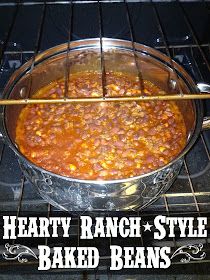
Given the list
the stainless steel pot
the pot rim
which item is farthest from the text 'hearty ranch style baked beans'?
the pot rim

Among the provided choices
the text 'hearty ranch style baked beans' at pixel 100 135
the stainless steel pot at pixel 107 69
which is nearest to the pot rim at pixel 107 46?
the stainless steel pot at pixel 107 69

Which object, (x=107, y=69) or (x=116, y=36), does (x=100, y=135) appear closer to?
(x=107, y=69)

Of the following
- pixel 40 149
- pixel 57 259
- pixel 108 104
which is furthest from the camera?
pixel 108 104

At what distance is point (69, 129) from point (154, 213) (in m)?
0.53

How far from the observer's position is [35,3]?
→ 5.76 ft

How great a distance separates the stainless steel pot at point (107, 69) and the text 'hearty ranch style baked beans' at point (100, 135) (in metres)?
0.08

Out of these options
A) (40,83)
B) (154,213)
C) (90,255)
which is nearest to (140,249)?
(90,255)

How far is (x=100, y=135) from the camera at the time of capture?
1.57 metres

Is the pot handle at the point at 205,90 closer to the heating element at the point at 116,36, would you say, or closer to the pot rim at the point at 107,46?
the pot rim at the point at 107,46

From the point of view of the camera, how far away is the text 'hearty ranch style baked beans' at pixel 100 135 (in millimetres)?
1467

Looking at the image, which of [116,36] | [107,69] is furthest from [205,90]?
[116,36]

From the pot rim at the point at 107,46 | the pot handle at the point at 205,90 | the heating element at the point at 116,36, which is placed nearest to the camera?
the pot rim at the point at 107,46

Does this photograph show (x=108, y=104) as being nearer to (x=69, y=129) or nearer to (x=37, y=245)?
(x=69, y=129)

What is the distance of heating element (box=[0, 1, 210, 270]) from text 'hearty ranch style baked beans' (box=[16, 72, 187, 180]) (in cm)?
21
